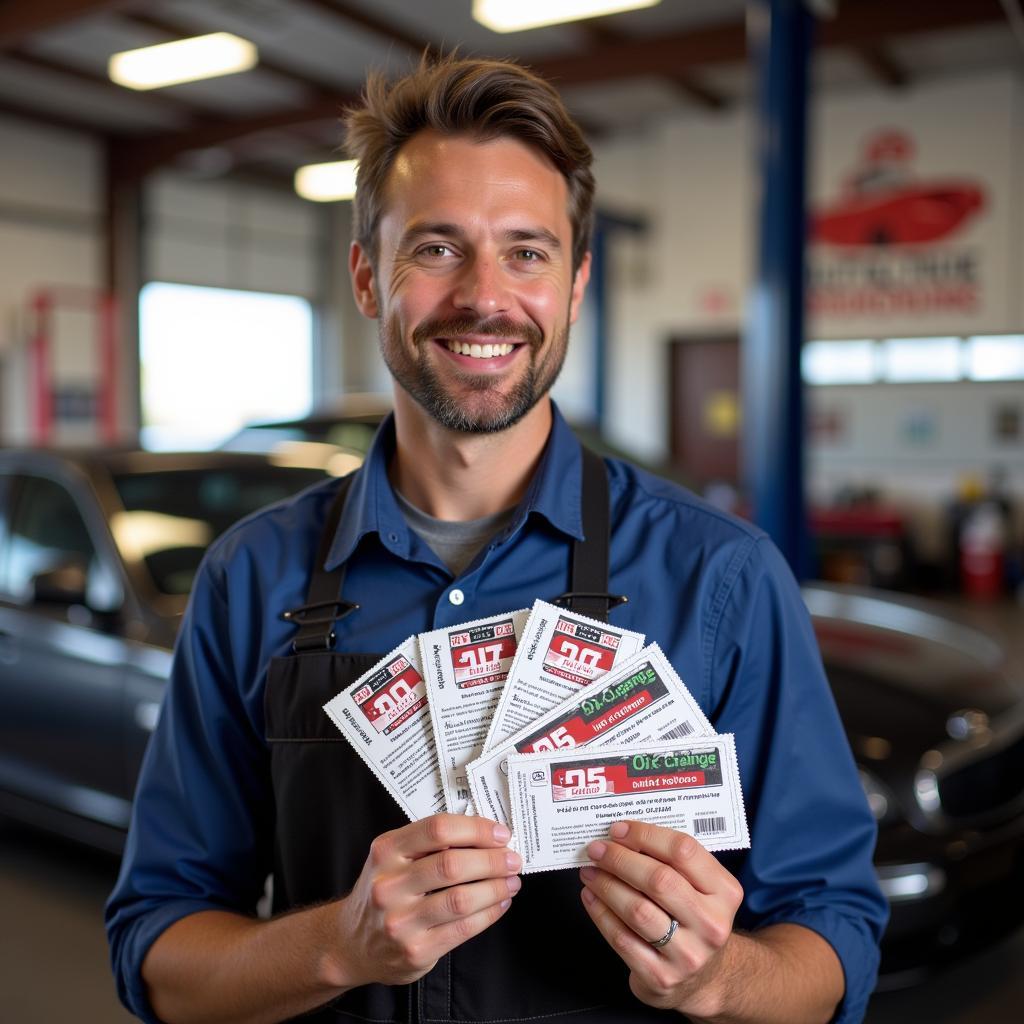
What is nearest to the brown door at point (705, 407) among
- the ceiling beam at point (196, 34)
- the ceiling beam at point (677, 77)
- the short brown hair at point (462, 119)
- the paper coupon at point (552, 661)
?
the ceiling beam at point (677, 77)

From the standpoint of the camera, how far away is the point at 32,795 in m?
3.38

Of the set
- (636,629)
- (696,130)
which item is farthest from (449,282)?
(696,130)

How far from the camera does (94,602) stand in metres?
3.18

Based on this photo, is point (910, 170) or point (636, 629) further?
point (910, 170)

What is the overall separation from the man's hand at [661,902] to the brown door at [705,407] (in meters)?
11.5

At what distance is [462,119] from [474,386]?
1.07 ft

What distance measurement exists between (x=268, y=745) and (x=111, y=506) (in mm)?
2168

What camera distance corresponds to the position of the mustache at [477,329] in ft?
4.39

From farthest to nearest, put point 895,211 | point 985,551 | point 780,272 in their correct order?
point 895,211 < point 985,551 < point 780,272

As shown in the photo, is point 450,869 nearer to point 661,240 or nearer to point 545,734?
point 545,734

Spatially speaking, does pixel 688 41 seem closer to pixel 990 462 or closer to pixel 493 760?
pixel 990 462

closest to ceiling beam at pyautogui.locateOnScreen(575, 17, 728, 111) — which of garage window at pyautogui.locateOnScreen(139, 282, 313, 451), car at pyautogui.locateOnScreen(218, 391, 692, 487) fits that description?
car at pyautogui.locateOnScreen(218, 391, 692, 487)

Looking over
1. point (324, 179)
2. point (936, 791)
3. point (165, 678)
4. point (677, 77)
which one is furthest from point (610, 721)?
point (324, 179)

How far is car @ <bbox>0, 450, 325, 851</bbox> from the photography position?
3070mm
